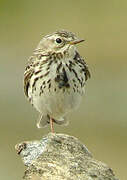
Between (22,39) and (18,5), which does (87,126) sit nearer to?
(22,39)

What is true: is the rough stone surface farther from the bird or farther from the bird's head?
the bird's head

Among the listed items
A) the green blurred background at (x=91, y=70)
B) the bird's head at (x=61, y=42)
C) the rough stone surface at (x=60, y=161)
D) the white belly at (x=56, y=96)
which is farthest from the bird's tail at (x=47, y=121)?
the rough stone surface at (x=60, y=161)

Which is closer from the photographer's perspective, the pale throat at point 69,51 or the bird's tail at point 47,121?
the pale throat at point 69,51

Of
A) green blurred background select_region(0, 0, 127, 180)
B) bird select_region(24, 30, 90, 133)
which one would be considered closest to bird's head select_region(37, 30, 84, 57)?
bird select_region(24, 30, 90, 133)

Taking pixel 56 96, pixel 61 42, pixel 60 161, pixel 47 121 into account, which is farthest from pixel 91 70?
pixel 60 161

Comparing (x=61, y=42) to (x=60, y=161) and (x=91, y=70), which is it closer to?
(x=60, y=161)

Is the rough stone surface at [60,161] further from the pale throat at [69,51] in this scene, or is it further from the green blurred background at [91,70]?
the green blurred background at [91,70]
